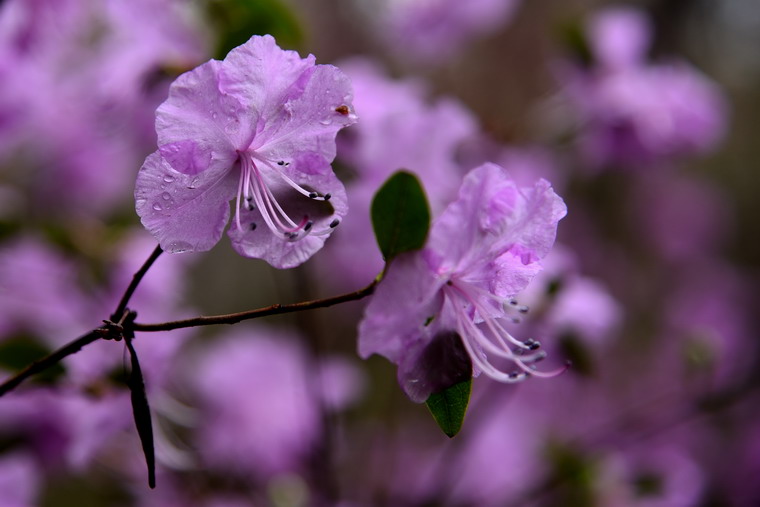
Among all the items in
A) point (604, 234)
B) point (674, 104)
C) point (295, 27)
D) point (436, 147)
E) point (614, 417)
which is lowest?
point (614, 417)

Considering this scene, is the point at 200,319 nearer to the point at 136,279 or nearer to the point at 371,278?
the point at 136,279

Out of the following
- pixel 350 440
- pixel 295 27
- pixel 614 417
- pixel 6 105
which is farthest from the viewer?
pixel 614 417

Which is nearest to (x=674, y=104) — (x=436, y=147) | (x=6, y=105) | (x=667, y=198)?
(x=436, y=147)

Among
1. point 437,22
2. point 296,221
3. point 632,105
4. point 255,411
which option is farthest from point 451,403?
point 437,22

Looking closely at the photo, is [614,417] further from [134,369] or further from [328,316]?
[134,369]

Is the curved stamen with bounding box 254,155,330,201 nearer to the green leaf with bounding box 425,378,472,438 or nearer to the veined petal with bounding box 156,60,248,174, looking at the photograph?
the veined petal with bounding box 156,60,248,174

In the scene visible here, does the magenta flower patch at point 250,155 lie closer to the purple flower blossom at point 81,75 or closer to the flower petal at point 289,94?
the flower petal at point 289,94

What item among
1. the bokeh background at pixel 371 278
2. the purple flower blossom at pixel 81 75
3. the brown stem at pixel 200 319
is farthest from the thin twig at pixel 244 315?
the purple flower blossom at pixel 81 75

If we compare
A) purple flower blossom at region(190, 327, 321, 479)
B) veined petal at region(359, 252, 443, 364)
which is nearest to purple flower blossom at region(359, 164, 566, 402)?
veined petal at region(359, 252, 443, 364)
